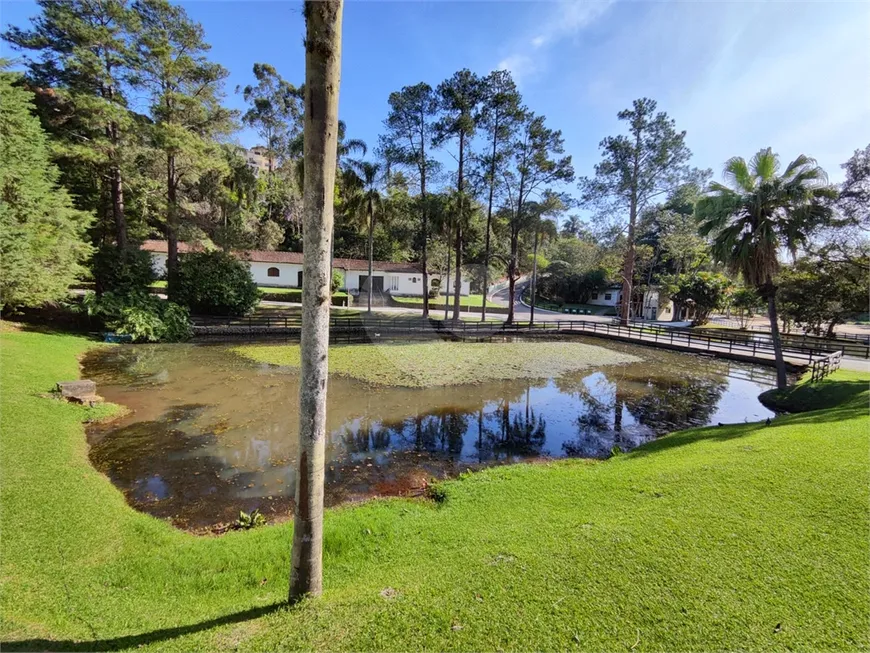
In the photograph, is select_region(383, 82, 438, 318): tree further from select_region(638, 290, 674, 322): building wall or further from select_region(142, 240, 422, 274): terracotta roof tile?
select_region(638, 290, 674, 322): building wall

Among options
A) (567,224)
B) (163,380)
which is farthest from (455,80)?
(567,224)

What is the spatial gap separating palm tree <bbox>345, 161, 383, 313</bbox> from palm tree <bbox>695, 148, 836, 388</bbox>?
18.9m

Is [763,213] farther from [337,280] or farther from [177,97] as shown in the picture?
[337,280]

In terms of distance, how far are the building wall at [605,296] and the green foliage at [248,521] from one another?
47.7 meters

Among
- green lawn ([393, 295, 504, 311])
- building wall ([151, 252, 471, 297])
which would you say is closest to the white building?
building wall ([151, 252, 471, 297])

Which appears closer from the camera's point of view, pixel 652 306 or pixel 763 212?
pixel 763 212

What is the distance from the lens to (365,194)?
1034 inches

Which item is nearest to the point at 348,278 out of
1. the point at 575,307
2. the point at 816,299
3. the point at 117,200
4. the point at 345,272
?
the point at 345,272

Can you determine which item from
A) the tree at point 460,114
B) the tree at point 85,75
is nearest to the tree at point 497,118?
the tree at point 460,114

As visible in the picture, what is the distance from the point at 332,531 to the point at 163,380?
35.0ft

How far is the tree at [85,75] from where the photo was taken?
57.9 ft

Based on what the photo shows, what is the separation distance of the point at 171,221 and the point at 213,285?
3.88 metres

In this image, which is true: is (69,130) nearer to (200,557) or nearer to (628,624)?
(200,557)

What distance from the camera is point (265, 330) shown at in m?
22.1
